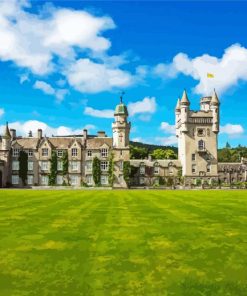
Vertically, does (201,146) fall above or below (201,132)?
below

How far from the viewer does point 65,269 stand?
Answer: 348 inches

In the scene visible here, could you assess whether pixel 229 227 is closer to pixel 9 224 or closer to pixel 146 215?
pixel 146 215

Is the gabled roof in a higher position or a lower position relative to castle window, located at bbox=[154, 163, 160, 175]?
higher

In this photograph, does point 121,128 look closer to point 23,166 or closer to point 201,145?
point 201,145

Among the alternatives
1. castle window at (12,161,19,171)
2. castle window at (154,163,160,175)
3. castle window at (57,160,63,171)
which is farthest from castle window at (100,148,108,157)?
castle window at (12,161,19,171)

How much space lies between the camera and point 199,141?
85.8 m

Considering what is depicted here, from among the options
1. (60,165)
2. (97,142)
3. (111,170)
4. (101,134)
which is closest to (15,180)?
(60,165)

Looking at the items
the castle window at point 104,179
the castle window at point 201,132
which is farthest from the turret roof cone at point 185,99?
the castle window at point 104,179

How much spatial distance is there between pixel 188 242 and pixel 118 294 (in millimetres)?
4990

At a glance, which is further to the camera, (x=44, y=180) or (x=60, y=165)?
(x=60, y=165)

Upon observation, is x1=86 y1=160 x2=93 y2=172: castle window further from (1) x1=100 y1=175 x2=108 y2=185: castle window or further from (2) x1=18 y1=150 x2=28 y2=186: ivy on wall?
(2) x1=18 y1=150 x2=28 y2=186: ivy on wall

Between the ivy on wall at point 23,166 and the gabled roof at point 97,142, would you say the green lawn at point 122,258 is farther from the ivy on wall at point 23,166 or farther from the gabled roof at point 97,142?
the gabled roof at point 97,142

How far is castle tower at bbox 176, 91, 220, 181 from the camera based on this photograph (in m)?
85.1

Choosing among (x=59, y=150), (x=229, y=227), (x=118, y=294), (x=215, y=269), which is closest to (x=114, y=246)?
(x=215, y=269)
